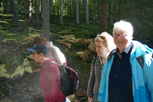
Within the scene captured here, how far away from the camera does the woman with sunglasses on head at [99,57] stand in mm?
3189

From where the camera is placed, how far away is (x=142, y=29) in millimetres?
8945

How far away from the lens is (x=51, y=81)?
2486 millimetres

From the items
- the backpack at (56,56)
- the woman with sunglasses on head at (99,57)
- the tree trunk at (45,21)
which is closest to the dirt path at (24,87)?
the tree trunk at (45,21)

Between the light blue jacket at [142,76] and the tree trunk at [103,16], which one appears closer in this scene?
the light blue jacket at [142,76]

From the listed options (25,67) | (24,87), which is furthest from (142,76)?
(25,67)

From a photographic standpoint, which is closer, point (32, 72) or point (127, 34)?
point (127, 34)

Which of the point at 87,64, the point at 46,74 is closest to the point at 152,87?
the point at 46,74

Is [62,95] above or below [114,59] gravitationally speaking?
below

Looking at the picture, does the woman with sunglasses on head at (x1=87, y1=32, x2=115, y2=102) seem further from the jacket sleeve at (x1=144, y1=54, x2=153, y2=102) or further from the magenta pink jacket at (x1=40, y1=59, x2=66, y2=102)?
the jacket sleeve at (x1=144, y1=54, x2=153, y2=102)

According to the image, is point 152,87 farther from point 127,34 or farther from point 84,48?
point 84,48

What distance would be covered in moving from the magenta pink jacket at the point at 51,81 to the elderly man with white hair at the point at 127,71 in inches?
31.6

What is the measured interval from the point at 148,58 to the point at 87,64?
655 centimetres

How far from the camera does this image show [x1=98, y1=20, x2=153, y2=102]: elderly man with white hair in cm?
207

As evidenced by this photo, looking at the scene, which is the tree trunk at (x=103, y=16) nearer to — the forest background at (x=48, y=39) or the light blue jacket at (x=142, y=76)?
the forest background at (x=48, y=39)
